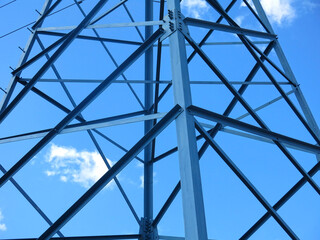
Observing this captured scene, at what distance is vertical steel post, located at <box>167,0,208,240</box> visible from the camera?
2.61m

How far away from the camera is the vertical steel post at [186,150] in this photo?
261 centimetres

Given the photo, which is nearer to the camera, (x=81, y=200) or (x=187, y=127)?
(x=187, y=127)

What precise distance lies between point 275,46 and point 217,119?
3772mm

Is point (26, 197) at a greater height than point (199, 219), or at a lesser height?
greater

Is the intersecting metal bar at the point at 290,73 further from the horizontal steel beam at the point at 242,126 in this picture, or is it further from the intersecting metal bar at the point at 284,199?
the horizontal steel beam at the point at 242,126

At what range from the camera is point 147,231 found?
6.49 meters

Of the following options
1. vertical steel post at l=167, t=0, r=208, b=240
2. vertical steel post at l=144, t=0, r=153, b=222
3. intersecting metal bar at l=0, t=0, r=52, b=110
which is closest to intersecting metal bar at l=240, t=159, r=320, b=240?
vertical steel post at l=144, t=0, r=153, b=222

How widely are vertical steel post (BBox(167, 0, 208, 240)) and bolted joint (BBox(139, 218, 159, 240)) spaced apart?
381cm

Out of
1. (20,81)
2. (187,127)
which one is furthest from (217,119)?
(20,81)

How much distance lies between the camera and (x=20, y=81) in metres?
6.54

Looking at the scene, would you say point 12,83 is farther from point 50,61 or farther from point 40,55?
point 50,61

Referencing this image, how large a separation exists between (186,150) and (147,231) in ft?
13.1

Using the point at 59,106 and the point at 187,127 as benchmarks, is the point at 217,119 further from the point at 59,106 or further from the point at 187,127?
the point at 59,106

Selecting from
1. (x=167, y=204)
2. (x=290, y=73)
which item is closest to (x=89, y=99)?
(x=167, y=204)
